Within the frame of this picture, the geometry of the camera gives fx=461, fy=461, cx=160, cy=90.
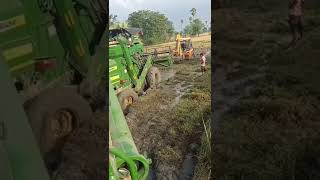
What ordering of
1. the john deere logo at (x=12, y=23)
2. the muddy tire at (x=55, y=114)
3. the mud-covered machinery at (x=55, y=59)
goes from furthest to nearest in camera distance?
the muddy tire at (x=55, y=114) → the mud-covered machinery at (x=55, y=59) → the john deere logo at (x=12, y=23)

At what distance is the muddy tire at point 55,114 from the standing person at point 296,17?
1.50 meters

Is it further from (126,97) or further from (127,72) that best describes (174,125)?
(127,72)

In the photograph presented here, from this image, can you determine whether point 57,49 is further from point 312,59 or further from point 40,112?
point 312,59

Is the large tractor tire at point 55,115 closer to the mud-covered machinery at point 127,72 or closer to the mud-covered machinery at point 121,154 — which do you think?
the mud-covered machinery at point 121,154

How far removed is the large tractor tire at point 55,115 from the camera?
9.12 feet

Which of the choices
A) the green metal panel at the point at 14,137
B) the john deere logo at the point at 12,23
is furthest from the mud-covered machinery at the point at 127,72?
the green metal panel at the point at 14,137

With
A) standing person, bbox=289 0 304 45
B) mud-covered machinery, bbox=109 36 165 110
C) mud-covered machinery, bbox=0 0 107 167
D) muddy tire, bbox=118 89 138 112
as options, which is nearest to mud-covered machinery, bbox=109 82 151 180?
mud-covered machinery, bbox=0 0 107 167

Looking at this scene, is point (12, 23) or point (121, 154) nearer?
point (12, 23)

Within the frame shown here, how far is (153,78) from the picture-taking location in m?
8.98

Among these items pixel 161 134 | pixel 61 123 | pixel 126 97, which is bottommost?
pixel 161 134

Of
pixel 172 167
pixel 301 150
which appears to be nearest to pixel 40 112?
pixel 301 150

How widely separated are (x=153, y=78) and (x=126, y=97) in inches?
54.3

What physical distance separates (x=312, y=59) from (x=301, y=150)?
0.53m

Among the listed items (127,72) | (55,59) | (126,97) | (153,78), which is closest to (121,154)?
(55,59)
